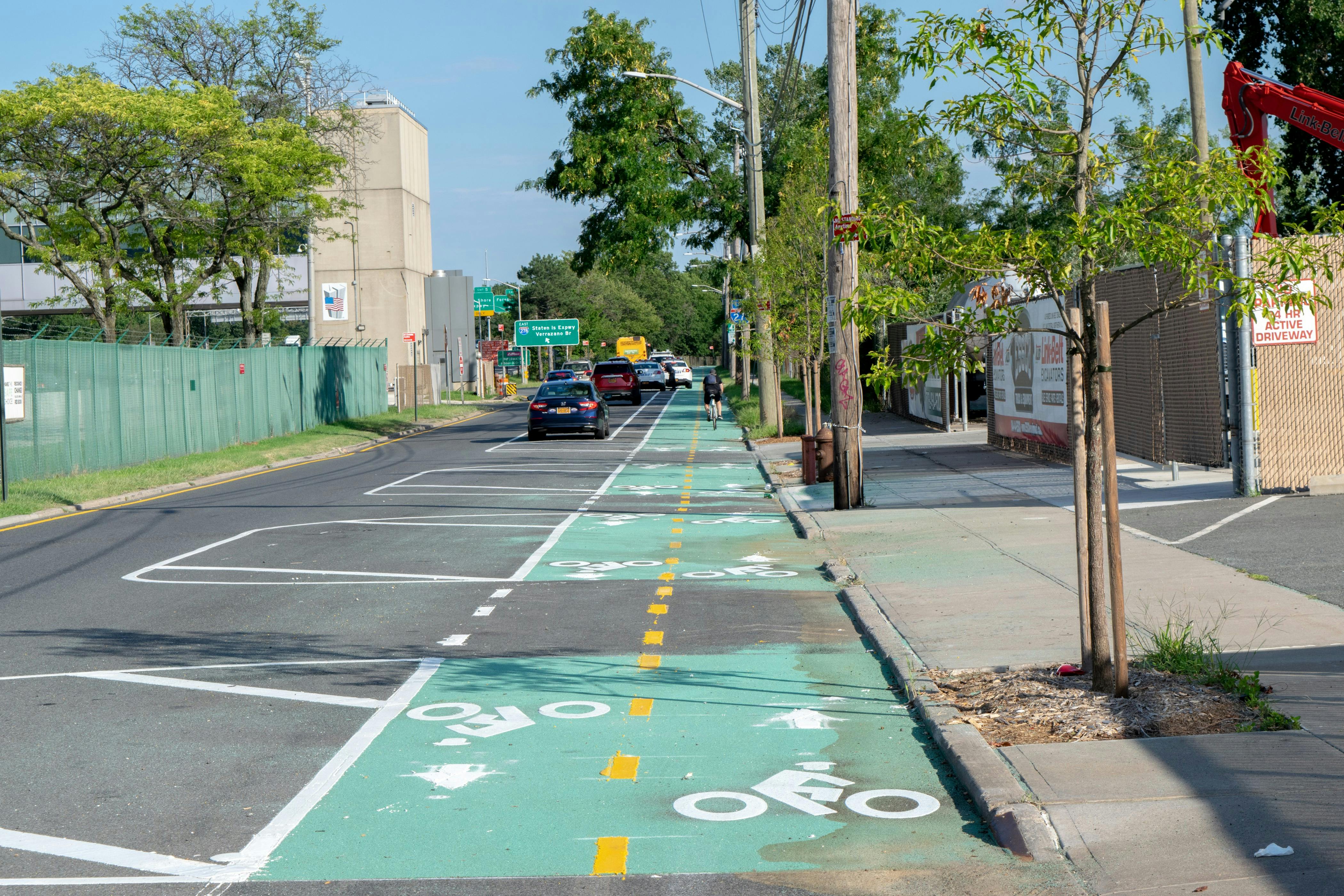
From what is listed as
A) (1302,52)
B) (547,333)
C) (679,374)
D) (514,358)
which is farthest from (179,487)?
(547,333)

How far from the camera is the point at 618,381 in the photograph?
54.4m

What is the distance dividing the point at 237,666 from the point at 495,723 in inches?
93.1

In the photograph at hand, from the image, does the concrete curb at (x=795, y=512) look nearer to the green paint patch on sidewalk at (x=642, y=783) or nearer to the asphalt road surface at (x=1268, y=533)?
the asphalt road surface at (x=1268, y=533)

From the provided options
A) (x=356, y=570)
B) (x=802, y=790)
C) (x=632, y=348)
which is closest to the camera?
(x=802, y=790)

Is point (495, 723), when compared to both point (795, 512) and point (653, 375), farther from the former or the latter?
point (653, 375)

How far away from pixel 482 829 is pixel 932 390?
2762 cm

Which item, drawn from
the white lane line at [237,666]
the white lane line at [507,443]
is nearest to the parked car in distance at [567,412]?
the white lane line at [507,443]

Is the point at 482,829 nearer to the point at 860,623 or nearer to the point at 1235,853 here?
the point at 1235,853

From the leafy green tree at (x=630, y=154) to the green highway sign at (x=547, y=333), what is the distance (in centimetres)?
6506

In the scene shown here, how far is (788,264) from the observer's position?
27125mm

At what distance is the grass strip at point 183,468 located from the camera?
64.4ft

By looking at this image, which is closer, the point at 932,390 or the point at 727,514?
the point at 727,514

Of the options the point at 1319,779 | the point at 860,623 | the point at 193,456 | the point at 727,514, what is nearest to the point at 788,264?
the point at 727,514

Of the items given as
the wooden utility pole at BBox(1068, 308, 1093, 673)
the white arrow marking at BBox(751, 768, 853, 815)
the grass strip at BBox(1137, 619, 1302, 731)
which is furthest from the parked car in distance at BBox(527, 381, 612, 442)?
the white arrow marking at BBox(751, 768, 853, 815)
